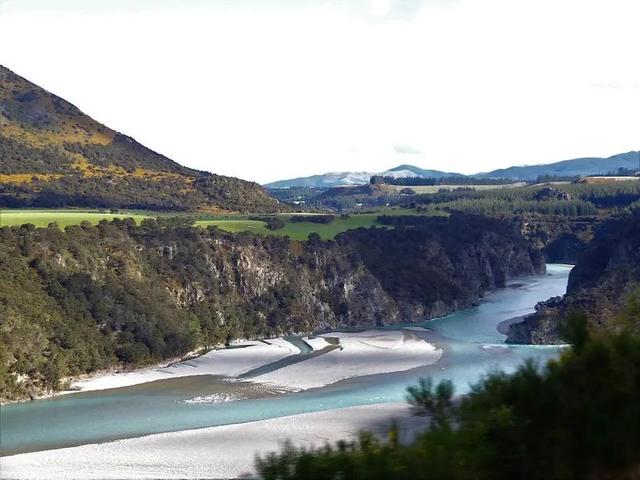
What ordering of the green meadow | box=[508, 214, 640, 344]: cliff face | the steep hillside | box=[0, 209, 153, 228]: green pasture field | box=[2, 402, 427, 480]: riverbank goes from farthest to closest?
1. the steep hillside
2. the green meadow
3. box=[0, 209, 153, 228]: green pasture field
4. box=[508, 214, 640, 344]: cliff face
5. box=[2, 402, 427, 480]: riverbank

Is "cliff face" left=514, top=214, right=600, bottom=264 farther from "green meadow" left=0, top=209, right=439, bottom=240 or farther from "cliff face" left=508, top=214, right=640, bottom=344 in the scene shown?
"cliff face" left=508, top=214, right=640, bottom=344

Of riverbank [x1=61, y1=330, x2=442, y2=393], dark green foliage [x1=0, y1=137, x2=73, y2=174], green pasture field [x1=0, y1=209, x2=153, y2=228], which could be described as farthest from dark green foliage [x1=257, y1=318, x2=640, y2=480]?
dark green foliage [x1=0, y1=137, x2=73, y2=174]

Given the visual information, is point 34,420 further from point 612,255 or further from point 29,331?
point 612,255

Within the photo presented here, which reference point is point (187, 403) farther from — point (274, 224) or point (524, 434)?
point (274, 224)

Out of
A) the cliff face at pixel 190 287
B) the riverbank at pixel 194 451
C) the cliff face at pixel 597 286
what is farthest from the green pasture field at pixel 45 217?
the cliff face at pixel 597 286

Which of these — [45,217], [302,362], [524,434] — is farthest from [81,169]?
[524,434]

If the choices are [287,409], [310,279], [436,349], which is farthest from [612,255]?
[287,409]

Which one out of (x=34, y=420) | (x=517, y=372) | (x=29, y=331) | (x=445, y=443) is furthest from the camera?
(x=29, y=331)
